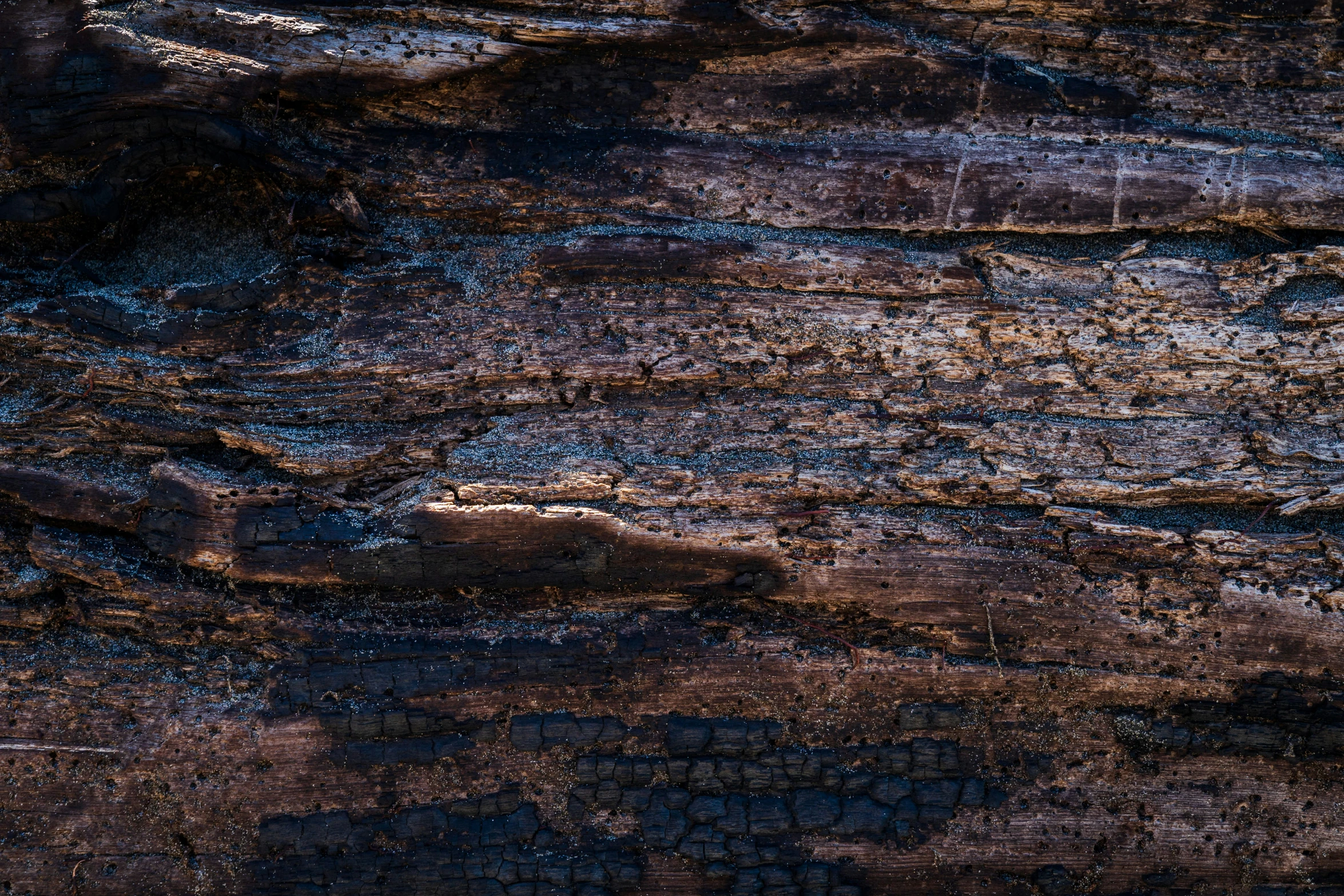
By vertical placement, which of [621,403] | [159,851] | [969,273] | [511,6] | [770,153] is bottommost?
[159,851]

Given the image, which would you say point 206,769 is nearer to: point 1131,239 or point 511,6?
point 511,6

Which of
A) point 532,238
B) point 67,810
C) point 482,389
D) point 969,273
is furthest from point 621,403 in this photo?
point 67,810

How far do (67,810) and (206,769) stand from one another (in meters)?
1.09

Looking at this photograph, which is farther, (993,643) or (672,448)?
(672,448)

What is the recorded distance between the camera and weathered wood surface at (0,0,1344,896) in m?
6.67

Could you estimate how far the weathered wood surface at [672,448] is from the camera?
21.9 feet

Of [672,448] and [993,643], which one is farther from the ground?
[672,448]

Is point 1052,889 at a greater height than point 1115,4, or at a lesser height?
lesser

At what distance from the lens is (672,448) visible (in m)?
6.98

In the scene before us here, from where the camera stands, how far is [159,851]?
6.62 m

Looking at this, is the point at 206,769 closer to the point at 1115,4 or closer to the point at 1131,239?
the point at 1131,239

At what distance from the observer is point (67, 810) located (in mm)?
6648

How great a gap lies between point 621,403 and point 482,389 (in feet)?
3.73

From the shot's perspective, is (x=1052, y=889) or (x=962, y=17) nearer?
(x=1052, y=889)
